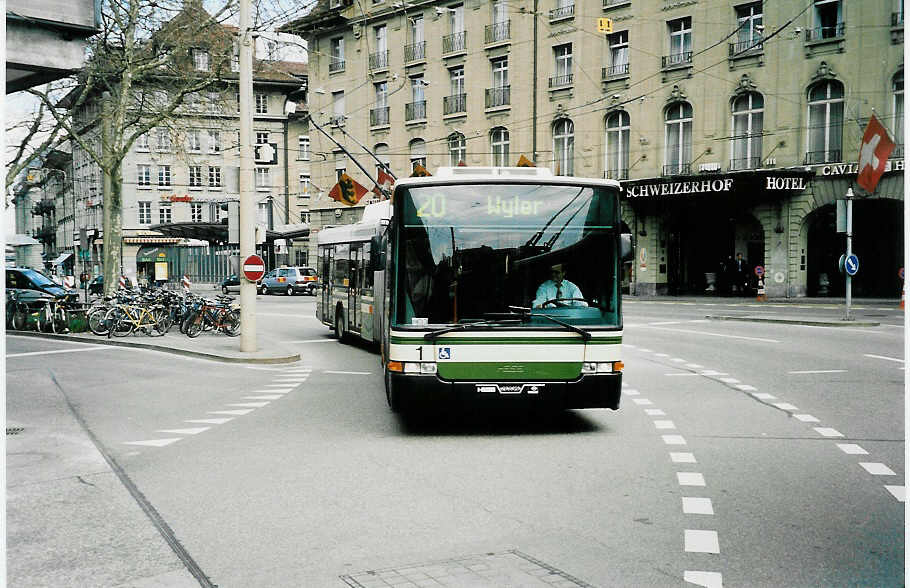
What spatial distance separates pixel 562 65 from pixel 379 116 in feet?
43.8

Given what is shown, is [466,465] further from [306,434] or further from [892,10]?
[892,10]

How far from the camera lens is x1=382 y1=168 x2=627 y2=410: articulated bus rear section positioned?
9.70 meters

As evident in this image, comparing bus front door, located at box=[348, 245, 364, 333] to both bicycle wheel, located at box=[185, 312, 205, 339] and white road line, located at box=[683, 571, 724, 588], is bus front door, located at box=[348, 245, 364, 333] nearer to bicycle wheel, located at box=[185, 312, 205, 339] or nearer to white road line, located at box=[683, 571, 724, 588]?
bicycle wheel, located at box=[185, 312, 205, 339]

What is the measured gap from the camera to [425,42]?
53.2 m

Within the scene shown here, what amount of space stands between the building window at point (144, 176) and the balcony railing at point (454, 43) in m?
38.3

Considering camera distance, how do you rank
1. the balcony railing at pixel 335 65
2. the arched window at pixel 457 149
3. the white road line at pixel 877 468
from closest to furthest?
the white road line at pixel 877 468 < the arched window at pixel 457 149 < the balcony railing at pixel 335 65

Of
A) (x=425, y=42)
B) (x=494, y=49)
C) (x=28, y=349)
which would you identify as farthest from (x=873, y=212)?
(x=28, y=349)

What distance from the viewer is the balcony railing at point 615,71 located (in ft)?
146

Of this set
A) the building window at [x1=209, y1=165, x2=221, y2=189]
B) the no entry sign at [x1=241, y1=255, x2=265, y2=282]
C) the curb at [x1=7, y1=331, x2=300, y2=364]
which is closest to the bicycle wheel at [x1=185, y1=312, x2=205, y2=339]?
the curb at [x1=7, y1=331, x2=300, y2=364]

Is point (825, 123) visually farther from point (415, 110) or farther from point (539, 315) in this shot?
point (539, 315)

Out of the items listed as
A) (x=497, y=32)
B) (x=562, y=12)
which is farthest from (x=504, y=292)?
(x=497, y=32)

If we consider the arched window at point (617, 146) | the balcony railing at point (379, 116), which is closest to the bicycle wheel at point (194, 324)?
the arched window at point (617, 146)

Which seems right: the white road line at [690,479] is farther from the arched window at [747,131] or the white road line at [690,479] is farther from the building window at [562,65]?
the building window at [562,65]

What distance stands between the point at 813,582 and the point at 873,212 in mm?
37572
